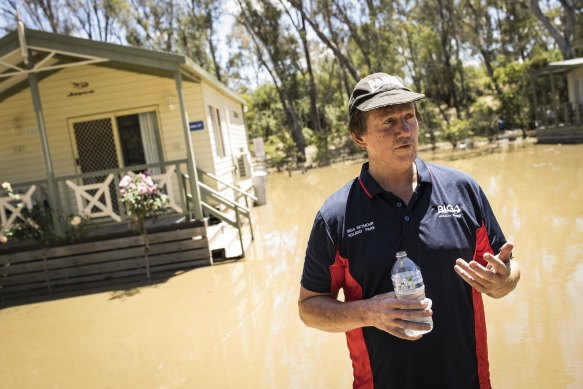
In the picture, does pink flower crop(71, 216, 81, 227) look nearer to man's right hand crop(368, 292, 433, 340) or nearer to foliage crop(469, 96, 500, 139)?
man's right hand crop(368, 292, 433, 340)

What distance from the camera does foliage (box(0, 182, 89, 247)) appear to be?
338 inches

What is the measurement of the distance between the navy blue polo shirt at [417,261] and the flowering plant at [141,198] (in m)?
6.74

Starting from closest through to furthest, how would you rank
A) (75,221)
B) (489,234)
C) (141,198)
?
1. (489,234)
2. (141,198)
3. (75,221)

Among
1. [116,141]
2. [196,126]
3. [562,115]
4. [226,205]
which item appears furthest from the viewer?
[562,115]

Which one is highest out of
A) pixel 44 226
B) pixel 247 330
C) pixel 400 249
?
pixel 400 249

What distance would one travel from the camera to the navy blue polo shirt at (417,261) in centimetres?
190

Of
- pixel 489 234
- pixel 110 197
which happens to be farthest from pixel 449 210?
pixel 110 197

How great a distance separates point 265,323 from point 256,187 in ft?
35.1

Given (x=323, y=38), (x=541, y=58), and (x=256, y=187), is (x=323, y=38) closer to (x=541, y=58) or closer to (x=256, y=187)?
(x=541, y=58)

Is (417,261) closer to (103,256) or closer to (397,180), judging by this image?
(397,180)

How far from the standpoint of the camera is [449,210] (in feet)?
6.45

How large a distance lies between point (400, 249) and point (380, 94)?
2.03ft

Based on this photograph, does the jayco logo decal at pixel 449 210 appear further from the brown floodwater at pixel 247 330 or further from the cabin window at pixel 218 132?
the cabin window at pixel 218 132

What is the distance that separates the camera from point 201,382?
14.7ft
